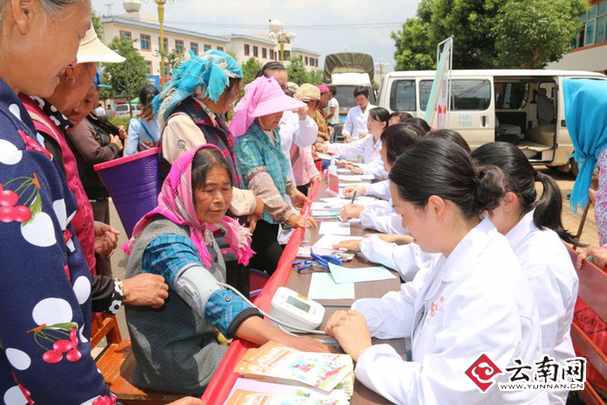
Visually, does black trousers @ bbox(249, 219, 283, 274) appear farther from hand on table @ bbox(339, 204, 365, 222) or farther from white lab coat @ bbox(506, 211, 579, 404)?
white lab coat @ bbox(506, 211, 579, 404)

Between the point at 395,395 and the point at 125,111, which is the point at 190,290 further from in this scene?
the point at 125,111

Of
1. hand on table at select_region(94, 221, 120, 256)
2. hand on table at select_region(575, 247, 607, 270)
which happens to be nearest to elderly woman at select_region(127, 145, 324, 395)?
hand on table at select_region(94, 221, 120, 256)

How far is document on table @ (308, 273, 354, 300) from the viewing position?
6.01 ft

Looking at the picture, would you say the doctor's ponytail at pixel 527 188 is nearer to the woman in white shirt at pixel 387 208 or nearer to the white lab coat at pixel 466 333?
the white lab coat at pixel 466 333

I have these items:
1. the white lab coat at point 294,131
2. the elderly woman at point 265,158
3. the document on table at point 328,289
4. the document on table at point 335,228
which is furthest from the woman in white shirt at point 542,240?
the white lab coat at point 294,131

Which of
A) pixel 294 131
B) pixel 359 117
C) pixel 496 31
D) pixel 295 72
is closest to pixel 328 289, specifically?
pixel 294 131

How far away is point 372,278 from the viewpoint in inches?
79.0

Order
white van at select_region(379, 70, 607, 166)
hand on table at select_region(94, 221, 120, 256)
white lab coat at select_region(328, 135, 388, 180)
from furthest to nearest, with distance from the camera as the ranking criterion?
white van at select_region(379, 70, 607, 166) < white lab coat at select_region(328, 135, 388, 180) < hand on table at select_region(94, 221, 120, 256)

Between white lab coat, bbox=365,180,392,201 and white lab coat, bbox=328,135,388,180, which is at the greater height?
white lab coat, bbox=328,135,388,180

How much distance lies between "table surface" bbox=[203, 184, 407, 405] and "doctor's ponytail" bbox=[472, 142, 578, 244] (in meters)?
0.60

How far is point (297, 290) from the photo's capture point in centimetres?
192

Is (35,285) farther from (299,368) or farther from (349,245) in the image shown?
Answer: (349,245)

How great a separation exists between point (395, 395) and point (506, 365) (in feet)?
0.91

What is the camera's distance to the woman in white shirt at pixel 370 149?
14.9ft
